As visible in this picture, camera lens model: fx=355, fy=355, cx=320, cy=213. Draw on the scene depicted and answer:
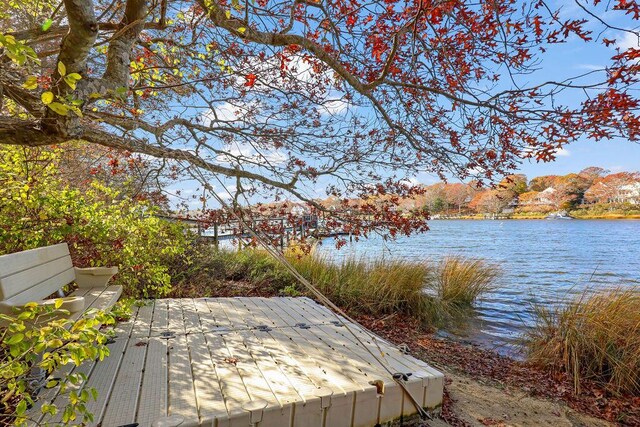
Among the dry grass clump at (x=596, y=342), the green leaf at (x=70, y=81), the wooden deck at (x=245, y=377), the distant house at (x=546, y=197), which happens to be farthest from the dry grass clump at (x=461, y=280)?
the distant house at (x=546, y=197)

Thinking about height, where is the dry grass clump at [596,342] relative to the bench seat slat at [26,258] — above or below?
below

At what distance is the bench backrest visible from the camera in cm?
204

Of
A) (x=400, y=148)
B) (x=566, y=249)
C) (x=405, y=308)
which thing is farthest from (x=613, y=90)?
(x=566, y=249)

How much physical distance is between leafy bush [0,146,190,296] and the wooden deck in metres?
1.06

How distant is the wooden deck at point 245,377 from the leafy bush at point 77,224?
3.47ft

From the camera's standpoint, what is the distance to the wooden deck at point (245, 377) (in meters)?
1.77

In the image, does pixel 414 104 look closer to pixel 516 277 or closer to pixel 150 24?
pixel 150 24

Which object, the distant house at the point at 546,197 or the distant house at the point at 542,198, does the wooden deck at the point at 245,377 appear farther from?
the distant house at the point at 546,197

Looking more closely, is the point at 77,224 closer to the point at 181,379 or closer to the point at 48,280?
the point at 48,280

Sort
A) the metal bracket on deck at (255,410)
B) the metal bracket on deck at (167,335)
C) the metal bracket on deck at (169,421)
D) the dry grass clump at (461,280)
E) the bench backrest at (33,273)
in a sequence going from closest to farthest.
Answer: the metal bracket on deck at (169,421) < the metal bracket on deck at (255,410) < the bench backrest at (33,273) < the metal bracket on deck at (167,335) < the dry grass clump at (461,280)

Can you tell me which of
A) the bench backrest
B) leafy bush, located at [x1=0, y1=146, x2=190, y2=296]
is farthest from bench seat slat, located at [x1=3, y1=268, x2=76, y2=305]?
leafy bush, located at [x1=0, y1=146, x2=190, y2=296]

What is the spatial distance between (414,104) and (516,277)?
8.20 metres

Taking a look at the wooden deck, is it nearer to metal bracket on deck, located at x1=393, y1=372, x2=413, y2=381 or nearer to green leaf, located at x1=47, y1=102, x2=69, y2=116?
metal bracket on deck, located at x1=393, y1=372, x2=413, y2=381

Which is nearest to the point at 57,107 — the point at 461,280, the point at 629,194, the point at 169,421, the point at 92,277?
the point at 169,421
